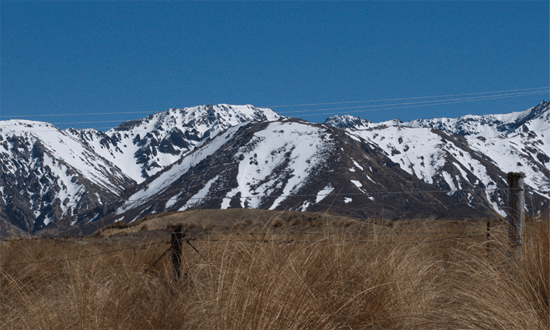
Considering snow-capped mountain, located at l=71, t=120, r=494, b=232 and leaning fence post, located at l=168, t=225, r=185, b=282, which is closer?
leaning fence post, located at l=168, t=225, r=185, b=282

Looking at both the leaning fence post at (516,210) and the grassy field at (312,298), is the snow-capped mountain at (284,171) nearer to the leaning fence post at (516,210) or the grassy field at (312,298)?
the leaning fence post at (516,210)

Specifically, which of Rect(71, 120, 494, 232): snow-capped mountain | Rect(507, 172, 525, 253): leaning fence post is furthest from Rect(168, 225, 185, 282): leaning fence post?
Rect(71, 120, 494, 232): snow-capped mountain

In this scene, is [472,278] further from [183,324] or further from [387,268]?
[183,324]

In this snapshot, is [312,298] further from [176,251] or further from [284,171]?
[284,171]

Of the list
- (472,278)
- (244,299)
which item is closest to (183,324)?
(244,299)

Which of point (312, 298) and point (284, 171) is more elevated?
point (312, 298)

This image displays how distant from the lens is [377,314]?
11.4ft

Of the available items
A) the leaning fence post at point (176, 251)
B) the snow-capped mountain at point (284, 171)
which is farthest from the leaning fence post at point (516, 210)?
the snow-capped mountain at point (284, 171)

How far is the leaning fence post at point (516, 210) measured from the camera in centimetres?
470

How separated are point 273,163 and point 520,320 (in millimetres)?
170092

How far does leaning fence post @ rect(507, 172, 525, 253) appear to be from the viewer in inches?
185

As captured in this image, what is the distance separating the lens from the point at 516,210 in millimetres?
4793

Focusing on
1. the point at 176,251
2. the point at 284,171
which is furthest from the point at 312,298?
the point at 284,171

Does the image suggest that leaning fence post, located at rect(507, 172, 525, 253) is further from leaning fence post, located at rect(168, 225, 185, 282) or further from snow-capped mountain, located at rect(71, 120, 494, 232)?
snow-capped mountain, located at rect(71, 120, 494, 232)
